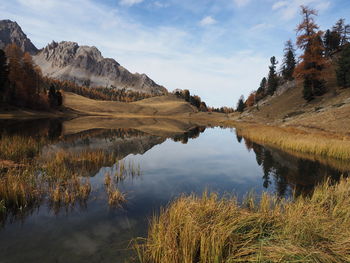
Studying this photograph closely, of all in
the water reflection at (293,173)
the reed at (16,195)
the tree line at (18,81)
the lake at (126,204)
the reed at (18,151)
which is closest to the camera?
the lake at (126,204)

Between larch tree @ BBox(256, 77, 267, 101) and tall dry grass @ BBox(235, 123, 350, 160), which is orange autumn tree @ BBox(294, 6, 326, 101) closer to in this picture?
tall dry grass @ BBox(235, 123, 350, 160)

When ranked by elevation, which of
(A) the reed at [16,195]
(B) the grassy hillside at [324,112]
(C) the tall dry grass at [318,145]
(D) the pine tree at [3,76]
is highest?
(D) the pine tree at [3,76]

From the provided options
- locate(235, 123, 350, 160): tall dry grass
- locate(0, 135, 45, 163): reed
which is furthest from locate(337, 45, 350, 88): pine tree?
locate(0, 135, 45, 163): reed

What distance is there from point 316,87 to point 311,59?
326 inches

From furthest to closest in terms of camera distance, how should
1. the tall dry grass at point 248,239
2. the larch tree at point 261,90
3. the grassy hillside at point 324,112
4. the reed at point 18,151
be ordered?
the larch tree at point 261,90, the grassy hillside at point 324,112, the reed at point 18,151, the tall dry grass at point 248,239

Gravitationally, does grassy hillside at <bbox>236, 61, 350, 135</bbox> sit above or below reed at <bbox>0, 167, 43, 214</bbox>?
above

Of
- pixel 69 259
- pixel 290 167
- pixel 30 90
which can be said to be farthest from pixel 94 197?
pixel 30 90

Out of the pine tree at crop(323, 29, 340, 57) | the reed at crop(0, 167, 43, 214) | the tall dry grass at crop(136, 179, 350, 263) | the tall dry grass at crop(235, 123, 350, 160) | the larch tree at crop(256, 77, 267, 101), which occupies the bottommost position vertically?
the reed at crop(0, 167, 43, 214)

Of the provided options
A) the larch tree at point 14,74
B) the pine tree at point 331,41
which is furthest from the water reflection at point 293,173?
the pine tree at point 331,41

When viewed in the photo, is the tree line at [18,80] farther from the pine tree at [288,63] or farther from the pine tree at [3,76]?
the pine tree at [288,63]

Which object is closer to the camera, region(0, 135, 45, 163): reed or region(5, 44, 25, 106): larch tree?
region(0, 135, 45, 163): reed

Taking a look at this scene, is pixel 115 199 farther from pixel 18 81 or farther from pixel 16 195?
pixel 18 81

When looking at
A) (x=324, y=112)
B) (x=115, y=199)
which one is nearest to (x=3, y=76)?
(x=115, y=199)

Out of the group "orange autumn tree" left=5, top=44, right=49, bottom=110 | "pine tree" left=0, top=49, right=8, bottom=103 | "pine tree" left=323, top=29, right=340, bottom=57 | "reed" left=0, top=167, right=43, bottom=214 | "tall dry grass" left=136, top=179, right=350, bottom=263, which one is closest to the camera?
"tall dry grass" left=136, top=179, right=350, bottom=263
